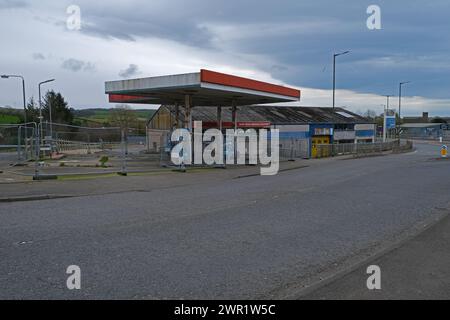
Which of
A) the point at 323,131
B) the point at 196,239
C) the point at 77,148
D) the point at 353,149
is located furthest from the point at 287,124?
the point at 196,239

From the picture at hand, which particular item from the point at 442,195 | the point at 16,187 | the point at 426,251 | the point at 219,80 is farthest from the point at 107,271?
the point at 219,80

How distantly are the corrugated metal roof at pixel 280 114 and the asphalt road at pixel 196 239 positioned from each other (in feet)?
117

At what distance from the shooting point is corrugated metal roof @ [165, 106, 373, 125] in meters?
49.6

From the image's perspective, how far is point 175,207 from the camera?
1027 cm

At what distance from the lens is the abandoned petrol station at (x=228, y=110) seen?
20625 millimetres

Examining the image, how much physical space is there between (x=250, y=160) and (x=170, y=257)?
2082 cm

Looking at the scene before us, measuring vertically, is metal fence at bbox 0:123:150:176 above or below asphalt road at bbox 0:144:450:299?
above

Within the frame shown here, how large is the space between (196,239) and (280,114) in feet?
176

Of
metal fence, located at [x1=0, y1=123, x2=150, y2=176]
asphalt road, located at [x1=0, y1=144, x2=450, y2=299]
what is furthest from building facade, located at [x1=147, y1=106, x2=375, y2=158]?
asphalt road, located at [x1=0, y1=144, x2=450, y2=299]

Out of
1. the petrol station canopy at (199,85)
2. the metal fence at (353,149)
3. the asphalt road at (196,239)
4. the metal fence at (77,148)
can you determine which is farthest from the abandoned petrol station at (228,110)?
the asphalt road at (196,239)

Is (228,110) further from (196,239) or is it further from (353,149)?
(196,239)

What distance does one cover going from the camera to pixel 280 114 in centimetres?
5950

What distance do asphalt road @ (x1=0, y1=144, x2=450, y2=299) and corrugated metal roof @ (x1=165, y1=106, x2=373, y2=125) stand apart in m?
35.6

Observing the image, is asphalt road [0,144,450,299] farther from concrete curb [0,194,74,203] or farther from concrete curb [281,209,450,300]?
concrete curb [0,194,74,203]
